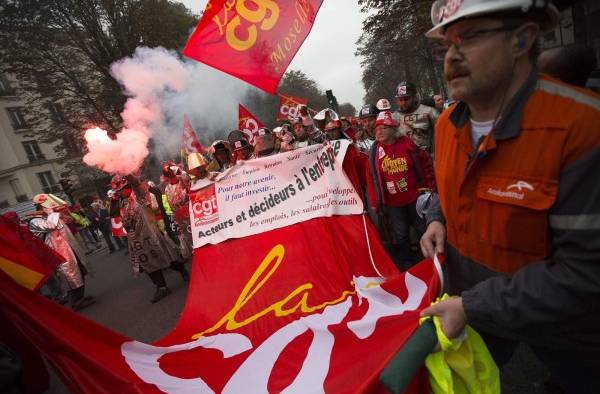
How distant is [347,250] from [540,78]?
105 inches

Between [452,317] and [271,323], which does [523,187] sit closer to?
[452,317]

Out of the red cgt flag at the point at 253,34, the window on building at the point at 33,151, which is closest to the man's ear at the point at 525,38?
the red cgt flag at the point at 253,34

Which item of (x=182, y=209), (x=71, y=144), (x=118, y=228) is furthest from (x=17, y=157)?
(x=182, y=209)

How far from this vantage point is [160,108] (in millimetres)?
11414

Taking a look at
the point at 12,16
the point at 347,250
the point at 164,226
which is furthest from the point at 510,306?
the point at 12,16

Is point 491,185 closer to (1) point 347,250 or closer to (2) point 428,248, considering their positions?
(2) point 428,248

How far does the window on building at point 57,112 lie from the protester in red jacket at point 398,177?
77.9 feet

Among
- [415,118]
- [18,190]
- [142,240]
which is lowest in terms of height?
[142,240]

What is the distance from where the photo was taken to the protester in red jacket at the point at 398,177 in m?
4.30

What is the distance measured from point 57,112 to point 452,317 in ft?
94.8

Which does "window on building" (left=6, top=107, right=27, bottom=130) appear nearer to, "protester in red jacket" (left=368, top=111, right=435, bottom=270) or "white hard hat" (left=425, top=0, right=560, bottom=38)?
"protester in red jacket" (left=368, top=111, right=435, bottom=270)

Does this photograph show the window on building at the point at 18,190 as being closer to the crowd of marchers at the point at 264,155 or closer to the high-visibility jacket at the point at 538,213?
the crowd of marchers at the point at 264,155

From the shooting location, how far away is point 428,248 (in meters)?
1.91

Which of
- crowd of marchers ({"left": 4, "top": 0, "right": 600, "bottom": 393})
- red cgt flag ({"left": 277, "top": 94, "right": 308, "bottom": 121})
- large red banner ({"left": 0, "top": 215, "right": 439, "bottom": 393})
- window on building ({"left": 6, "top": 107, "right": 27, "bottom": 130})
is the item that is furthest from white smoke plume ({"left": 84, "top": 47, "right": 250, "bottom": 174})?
window on building ({"left": 6, "top": 107, "right": 27, "bottom": 130})
